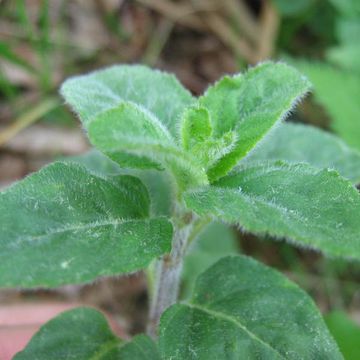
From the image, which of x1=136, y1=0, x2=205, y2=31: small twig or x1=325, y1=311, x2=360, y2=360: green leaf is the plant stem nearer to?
x1=325, y1=311, x2=360, y2=360: green leaf

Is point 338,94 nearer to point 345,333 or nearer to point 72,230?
point 345,333

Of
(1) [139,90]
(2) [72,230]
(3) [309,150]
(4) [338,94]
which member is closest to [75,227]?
(2) [72,230]

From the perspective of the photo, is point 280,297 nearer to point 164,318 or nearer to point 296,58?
point 164,318

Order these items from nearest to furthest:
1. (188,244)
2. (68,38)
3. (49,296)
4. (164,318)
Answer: (164,318) < (188,244) < (49,296) < (68,38)

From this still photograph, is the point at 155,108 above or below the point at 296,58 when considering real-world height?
below

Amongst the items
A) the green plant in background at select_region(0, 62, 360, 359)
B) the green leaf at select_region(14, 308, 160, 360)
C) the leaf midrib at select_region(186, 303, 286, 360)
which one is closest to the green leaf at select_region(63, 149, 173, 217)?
the green plant in background at select_region(0, 62, 360, 359)

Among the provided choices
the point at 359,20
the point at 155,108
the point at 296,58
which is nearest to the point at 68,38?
the point at 296,58

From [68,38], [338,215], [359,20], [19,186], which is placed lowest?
[19,186]
